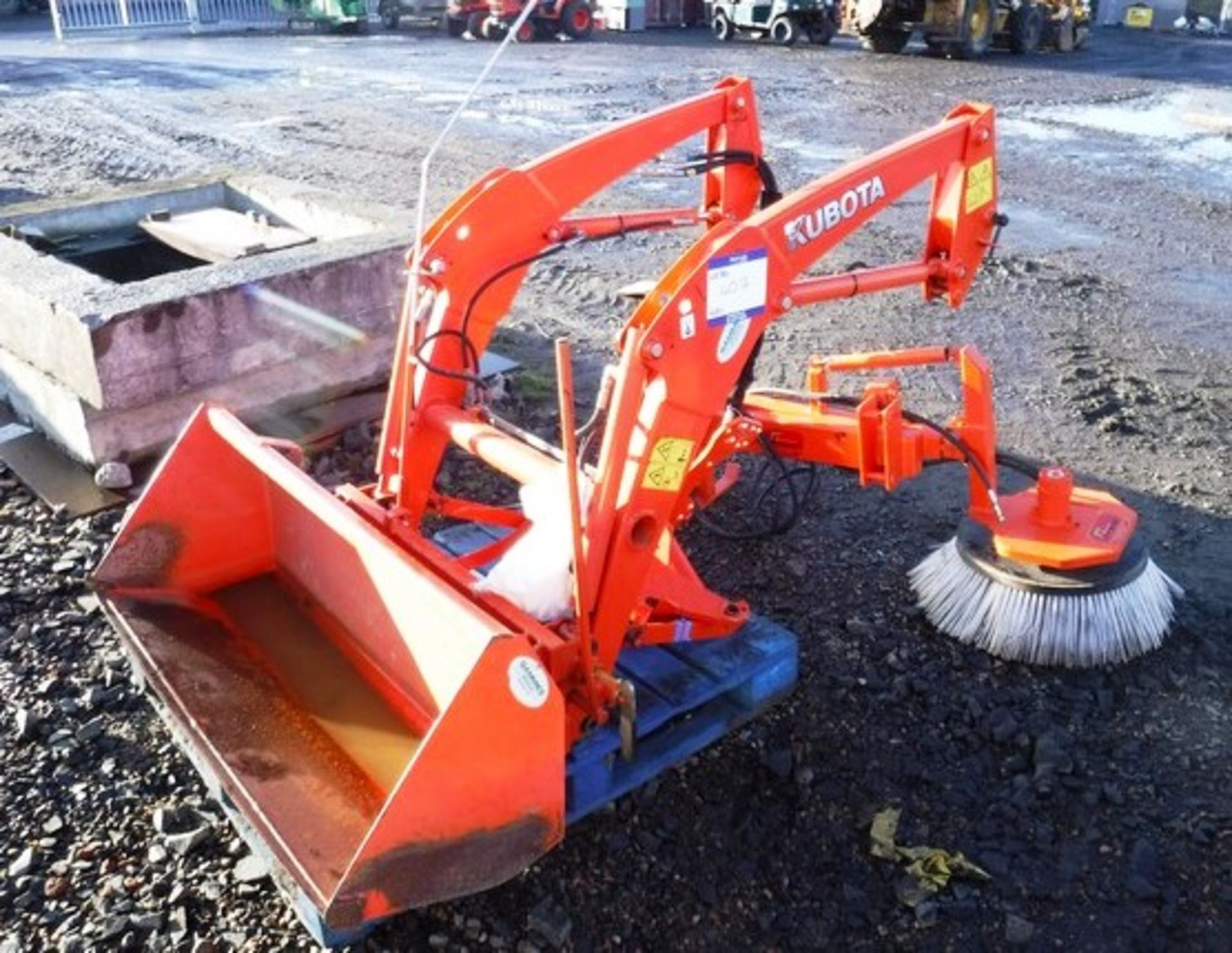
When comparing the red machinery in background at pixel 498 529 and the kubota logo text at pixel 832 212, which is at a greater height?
the kubota logo text at pixel 832 212

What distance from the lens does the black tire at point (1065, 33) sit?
2100 centimetres

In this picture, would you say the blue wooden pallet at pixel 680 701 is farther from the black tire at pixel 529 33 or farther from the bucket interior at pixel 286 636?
the black tire at pixel 529 33

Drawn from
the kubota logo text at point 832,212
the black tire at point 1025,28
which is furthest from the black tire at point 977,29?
the kubota logo text at point 832,212

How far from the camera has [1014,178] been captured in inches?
431

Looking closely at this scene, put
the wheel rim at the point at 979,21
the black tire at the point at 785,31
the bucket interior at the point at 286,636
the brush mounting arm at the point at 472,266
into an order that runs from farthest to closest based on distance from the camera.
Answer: the black tire at the point at 785,31 → the wheel rim at the point at 979,21 → the brush mounting arm at the point at 472,266 → the bucket interior at the point at 286,636

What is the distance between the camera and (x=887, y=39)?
2031cm

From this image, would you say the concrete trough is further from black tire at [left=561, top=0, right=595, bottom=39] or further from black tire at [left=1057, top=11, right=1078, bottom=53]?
black tire at [left=1057, top=11, right=1078, bottom=53]

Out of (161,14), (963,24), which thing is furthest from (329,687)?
(161,14)

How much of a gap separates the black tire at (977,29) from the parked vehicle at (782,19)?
2886 millimetres

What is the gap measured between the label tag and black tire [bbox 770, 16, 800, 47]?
20.3 metres

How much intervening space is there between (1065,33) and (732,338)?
21070mm

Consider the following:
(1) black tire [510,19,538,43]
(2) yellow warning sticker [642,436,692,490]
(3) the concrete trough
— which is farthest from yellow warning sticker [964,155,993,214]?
(1) black tire [510,19,538,43]

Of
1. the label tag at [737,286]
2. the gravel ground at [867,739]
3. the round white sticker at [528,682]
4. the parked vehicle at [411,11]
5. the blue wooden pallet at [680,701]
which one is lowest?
the gravel ground at [867,739]

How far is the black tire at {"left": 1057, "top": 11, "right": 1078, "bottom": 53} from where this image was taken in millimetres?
21000
